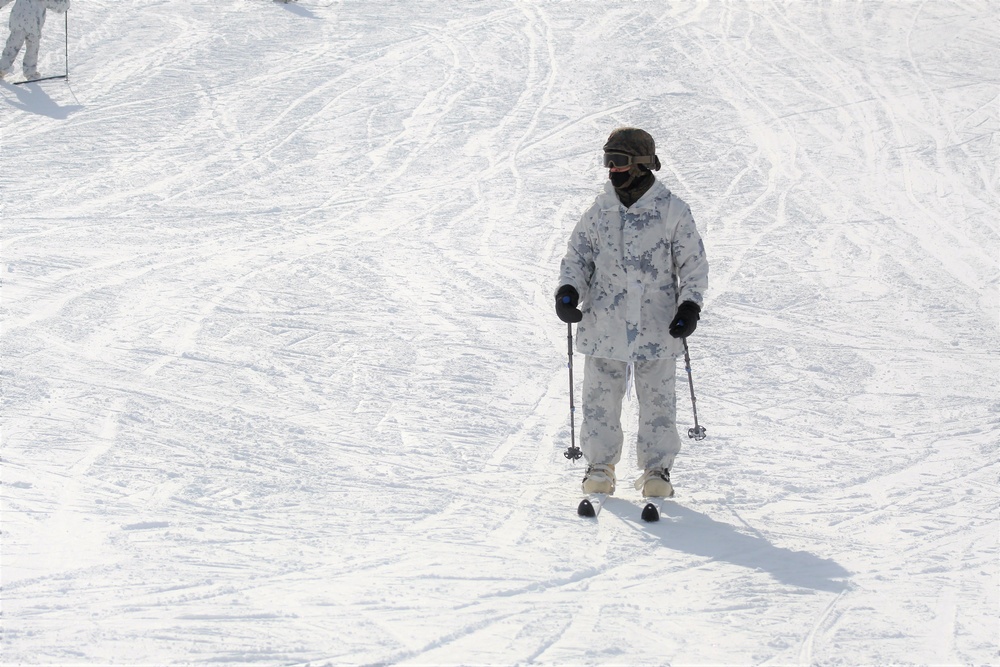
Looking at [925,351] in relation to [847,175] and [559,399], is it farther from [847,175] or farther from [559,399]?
[847,175]

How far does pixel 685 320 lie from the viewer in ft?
16.5

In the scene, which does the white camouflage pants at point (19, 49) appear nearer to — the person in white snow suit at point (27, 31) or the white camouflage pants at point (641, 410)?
the person in white snow suit at point (27, 31)

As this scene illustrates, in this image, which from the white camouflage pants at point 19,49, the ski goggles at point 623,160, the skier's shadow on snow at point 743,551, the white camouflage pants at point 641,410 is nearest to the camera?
the skier's shadow on snow at point 743,551

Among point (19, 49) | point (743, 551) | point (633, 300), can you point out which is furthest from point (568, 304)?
point (19, 49)

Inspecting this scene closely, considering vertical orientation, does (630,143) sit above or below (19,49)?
above

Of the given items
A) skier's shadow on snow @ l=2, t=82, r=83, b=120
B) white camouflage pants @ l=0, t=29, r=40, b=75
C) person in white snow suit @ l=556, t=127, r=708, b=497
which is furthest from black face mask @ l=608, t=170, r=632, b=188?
white camouflage pants @ l=0, t=29, r=40, b=75

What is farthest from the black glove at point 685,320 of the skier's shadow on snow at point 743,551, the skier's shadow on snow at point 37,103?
the skier's shadow on snow at point 37,103

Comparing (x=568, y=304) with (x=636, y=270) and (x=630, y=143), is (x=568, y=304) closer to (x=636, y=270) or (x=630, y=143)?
(x=636, y=270)

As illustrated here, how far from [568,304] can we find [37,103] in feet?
33.7

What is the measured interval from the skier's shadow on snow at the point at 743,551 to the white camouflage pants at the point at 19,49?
455 inches

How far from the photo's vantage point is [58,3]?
46.3 feet

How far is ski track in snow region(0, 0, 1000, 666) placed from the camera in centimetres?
434

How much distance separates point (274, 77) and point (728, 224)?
6578 millimetres

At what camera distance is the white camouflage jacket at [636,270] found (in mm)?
5227
